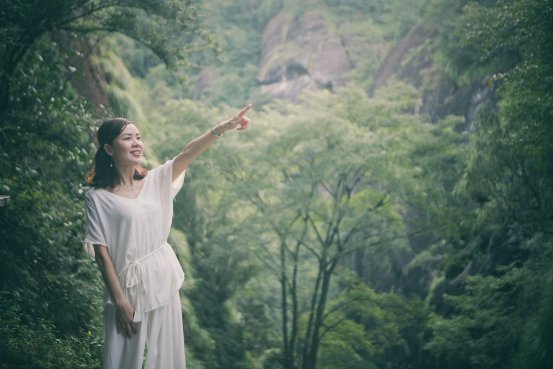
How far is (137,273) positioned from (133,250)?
0.42ft

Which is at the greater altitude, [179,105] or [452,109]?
[452,109]

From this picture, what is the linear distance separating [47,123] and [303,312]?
466 inches

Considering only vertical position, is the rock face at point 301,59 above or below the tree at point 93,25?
above

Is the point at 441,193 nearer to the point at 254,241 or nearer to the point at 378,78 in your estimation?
the point at 254,241

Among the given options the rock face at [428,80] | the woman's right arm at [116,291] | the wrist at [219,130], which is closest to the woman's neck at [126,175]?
the woman's right arm at [116,291]

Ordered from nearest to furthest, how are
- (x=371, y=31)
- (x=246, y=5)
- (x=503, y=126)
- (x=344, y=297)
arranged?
(x=503, y=126) < (x=344, y=297) < (x=371, y=31) < (x=246, y=5)

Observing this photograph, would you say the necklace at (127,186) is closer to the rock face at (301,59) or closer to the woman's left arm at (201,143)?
the woman's left arm at (201,143)

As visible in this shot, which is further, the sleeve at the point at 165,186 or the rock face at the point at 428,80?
the rock face at the point at 428,80

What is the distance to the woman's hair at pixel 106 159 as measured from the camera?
3092mm

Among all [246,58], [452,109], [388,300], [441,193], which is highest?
[246,58]

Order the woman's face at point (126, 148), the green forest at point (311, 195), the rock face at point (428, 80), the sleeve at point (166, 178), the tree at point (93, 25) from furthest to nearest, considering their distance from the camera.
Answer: the rock face at point (428, 80) → the green forest at point (311, 195) → the tree at point (93, 25) → the sleeve at point (166, 178) → the woman's face at point (126, 148)

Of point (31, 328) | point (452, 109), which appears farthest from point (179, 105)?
point (31, 328)

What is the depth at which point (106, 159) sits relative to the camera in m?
3.12

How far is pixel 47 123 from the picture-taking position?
6.83 m
